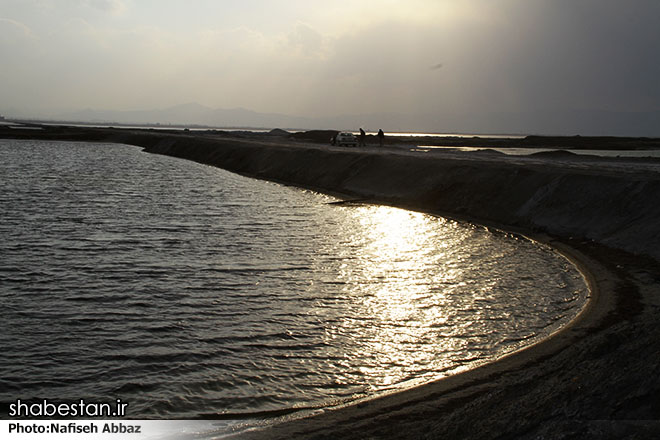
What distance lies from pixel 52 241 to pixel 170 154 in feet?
261

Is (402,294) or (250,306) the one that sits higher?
(402,294)

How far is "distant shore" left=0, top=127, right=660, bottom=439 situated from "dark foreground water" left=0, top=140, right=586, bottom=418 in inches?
32.2

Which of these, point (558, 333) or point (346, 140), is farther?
point (346, 140)

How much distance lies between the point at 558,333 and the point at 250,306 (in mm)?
7181

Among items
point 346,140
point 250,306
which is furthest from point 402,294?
point 346,140

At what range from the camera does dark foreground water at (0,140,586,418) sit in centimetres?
985

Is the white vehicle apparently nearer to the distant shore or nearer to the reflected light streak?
the distant shore

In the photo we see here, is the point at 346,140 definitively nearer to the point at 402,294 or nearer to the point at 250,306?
the point at 402,294

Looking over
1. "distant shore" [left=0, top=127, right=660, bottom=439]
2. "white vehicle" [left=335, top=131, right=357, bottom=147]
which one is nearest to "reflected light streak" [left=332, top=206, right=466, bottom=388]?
"distant shore" [left=0, top=127, right=660, bottom=439]

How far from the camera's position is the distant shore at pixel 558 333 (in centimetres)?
697

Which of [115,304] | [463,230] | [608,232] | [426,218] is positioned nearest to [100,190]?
[426,218]

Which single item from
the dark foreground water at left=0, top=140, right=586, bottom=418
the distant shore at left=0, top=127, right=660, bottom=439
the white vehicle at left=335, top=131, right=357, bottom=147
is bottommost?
the dark foreground water at left=0, top=140, right=586, bottom=418

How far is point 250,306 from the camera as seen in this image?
46.0 ft

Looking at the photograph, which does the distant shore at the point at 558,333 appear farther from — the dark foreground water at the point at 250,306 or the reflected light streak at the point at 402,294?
the reflected light streak at the point at 402,294
